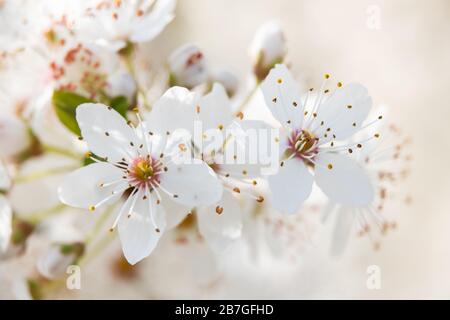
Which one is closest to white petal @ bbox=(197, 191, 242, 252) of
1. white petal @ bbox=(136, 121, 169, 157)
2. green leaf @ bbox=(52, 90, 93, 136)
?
white petal @ bbox=(136, 121, 169, 157)

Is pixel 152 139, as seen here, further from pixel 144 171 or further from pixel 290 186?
pixel 290 186

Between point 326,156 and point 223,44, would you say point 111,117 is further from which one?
point 223,44

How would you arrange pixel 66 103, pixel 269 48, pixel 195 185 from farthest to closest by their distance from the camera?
pixel 269 48 → pixel 66 103 → pixel 195 185

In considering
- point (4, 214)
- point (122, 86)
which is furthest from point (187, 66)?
point (4, 214)

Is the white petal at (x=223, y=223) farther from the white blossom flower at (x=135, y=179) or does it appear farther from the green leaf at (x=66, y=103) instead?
the green leaf at (x=66, y=103)

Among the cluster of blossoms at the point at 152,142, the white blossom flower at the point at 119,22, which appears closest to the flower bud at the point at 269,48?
the cluster of blossoms at the point at 152,142

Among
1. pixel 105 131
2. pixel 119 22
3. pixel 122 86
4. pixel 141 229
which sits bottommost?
pixel 141 229

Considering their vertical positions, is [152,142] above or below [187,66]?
below
